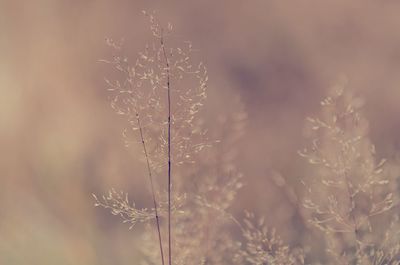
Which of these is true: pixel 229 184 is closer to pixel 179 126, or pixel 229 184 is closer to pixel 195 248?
pixel 195 248

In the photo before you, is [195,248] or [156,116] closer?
[156,116]

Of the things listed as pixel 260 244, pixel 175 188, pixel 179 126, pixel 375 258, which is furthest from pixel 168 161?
pixel 375 258

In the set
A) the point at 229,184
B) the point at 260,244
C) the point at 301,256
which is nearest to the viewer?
the point at 301,256

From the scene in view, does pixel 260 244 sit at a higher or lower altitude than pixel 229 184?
lower

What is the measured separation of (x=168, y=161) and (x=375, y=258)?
0.67 metres

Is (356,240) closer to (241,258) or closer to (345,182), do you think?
(345,182)

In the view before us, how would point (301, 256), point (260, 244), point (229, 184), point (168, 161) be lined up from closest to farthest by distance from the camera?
point (168, 161), point (301, 256), point (260, 244), point (229, 184)

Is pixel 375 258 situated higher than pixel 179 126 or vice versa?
pixel 179 126

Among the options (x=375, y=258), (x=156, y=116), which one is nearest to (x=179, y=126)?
(x=156, y=116)

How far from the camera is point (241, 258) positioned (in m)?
2.02

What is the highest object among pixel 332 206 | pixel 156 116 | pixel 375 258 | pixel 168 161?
pixel 156 116

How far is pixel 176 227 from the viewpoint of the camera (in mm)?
2104

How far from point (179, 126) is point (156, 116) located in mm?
73

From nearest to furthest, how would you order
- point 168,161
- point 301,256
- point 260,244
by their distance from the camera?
1. point 168,161
2. point 301,256
3. point 260,244
